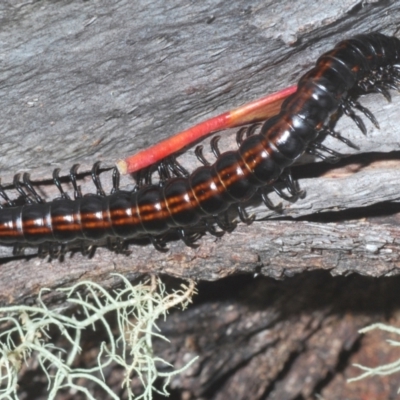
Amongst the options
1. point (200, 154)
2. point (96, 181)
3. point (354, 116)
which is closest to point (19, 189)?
point (96, 181)

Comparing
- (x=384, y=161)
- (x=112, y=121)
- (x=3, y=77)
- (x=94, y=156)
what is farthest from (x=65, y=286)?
(x=384, y=161)

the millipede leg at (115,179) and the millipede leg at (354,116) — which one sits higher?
the millipede leg at (354,116)

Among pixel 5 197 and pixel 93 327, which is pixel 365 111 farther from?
pixel 5 197

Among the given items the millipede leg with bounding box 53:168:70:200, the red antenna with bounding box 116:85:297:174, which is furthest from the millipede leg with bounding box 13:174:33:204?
the red antenna with bounding box 116:85:297:174

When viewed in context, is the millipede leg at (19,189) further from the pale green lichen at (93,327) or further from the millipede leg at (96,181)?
the pale green lichen at (93,327)

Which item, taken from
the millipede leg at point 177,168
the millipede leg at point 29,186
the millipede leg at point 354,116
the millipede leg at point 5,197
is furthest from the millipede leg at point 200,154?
the millipede leg at point 5,197

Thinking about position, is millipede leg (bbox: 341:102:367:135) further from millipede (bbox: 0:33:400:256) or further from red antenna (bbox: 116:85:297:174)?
red antenna (bbox: 116:85:297:174)

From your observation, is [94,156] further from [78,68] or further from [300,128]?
[300,128]

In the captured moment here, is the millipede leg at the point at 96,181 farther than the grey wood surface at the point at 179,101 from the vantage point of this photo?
Yes
